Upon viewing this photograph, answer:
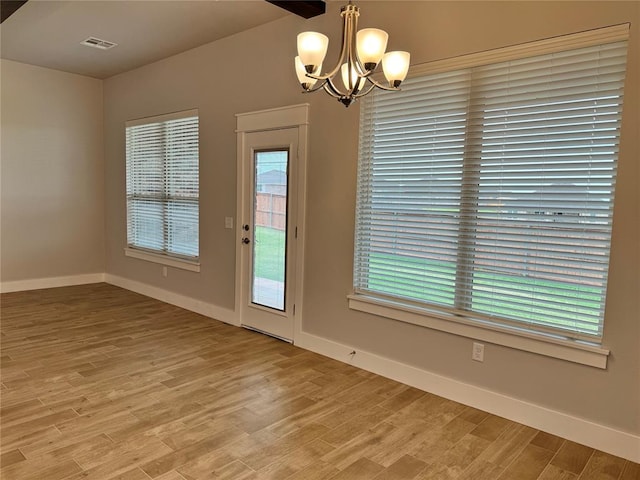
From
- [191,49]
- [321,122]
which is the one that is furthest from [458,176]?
[191,49]

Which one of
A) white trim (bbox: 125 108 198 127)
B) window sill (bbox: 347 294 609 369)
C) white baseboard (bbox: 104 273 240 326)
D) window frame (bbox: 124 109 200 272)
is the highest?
white trim (bbox: 125 108 198 127)

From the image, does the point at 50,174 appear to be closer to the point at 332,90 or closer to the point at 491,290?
the point at 332,90

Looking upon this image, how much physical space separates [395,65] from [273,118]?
2032mm

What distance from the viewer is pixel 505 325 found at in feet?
9.37

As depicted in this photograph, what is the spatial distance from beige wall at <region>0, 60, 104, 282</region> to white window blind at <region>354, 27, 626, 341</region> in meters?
4.77

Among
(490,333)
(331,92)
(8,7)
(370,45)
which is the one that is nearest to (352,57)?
(370,45)

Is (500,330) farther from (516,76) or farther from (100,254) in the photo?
(100,254)

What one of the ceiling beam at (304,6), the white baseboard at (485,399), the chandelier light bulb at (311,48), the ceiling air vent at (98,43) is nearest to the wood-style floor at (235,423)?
the white baseboard at (485,399)

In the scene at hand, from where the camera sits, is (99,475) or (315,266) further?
(315,266)

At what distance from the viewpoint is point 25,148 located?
233 inches

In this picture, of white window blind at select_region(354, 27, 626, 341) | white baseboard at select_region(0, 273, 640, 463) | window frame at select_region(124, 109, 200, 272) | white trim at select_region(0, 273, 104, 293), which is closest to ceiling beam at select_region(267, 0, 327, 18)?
white window blind at select_region(354, 27, 626, 341)

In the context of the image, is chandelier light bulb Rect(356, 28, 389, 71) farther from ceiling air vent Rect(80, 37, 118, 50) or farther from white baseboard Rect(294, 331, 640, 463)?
ceiling air vent Rect(80, 37, 118, 50)

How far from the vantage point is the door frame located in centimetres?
396

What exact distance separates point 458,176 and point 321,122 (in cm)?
133
